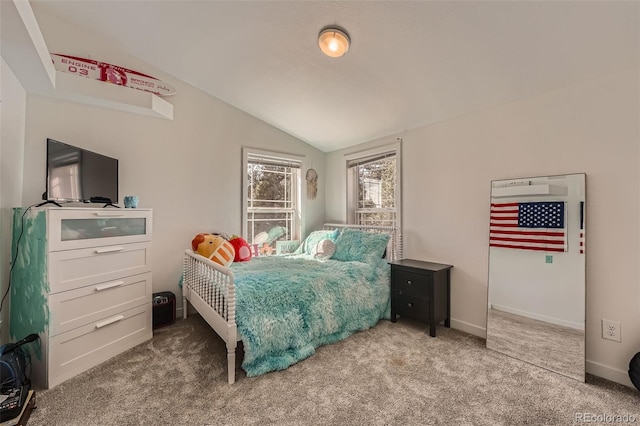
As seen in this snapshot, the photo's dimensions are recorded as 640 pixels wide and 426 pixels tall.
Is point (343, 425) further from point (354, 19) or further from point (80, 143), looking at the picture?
point (80, 143)

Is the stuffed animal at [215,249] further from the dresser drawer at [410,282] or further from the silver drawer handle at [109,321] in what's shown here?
the dresser drawer at [410,282]

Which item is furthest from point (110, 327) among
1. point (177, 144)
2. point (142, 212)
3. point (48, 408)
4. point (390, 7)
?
point (390, 7)

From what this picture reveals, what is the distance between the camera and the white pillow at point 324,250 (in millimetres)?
3170

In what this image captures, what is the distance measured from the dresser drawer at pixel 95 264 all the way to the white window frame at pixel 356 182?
2437mm

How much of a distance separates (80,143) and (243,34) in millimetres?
1724

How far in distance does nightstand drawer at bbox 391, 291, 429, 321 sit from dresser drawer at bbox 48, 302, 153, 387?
226cm

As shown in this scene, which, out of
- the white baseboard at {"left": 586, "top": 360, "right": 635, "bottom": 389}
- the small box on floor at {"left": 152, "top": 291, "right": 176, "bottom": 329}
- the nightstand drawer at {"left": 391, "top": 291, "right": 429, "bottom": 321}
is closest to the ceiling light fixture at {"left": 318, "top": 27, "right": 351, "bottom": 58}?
the nightstand drawer at {"left": 391, "top": 291, "right": 429, "bottom": 321}

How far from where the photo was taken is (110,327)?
2098mm

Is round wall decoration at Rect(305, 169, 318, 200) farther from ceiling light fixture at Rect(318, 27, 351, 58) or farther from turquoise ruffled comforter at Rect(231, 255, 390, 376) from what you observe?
ceiling light fixture at Rect(318, 27, 351, 58)

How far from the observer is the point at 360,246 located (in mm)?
3055

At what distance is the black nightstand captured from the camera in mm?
2510

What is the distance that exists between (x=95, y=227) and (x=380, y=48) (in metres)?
2.45

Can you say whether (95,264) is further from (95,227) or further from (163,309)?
(163,309)

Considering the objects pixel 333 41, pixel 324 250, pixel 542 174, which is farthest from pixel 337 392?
pixel 333 41
